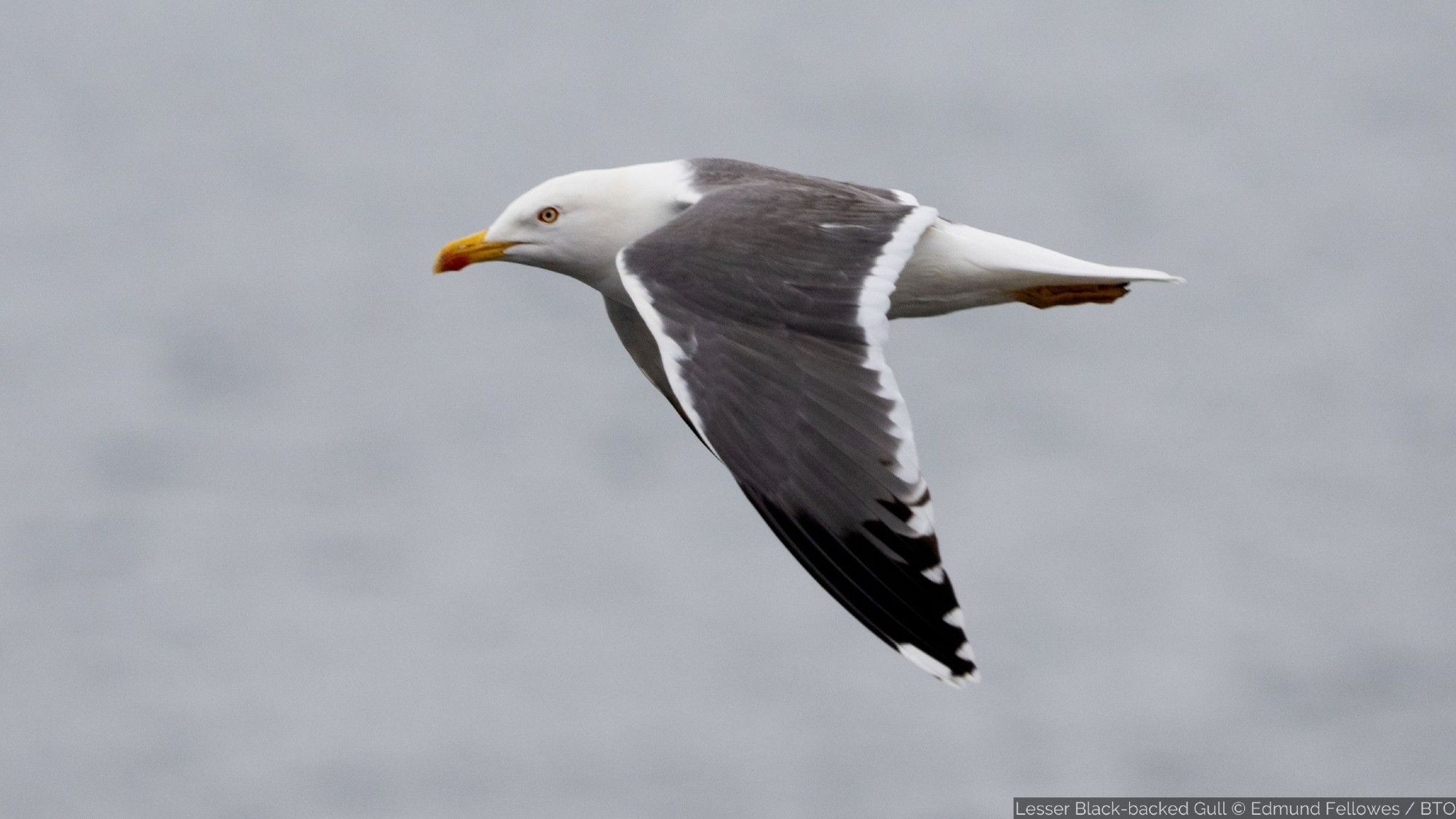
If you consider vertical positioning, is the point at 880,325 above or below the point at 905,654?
above

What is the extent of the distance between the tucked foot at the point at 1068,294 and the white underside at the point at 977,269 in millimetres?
89

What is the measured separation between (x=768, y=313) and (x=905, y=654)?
3.61 feet

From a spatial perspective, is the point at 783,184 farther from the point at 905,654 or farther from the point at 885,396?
the point at 905,654

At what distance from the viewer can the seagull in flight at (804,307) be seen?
5340 mm

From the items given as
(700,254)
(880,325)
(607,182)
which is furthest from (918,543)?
(607,182)

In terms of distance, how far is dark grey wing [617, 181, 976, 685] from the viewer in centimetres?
531

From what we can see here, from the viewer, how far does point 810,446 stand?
5539 mm

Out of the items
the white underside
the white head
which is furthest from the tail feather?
the white head

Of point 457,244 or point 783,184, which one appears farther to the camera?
point 457,244

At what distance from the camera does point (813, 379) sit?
5684mm

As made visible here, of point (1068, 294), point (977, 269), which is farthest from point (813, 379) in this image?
point (1068, 294)

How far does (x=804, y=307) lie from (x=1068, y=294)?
1.36 m

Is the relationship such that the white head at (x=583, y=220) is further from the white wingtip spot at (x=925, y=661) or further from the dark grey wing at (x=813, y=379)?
the white wingtip spot at (x=925, y=661)

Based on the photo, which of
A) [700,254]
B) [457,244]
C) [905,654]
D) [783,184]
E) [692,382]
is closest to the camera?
[905,654]
